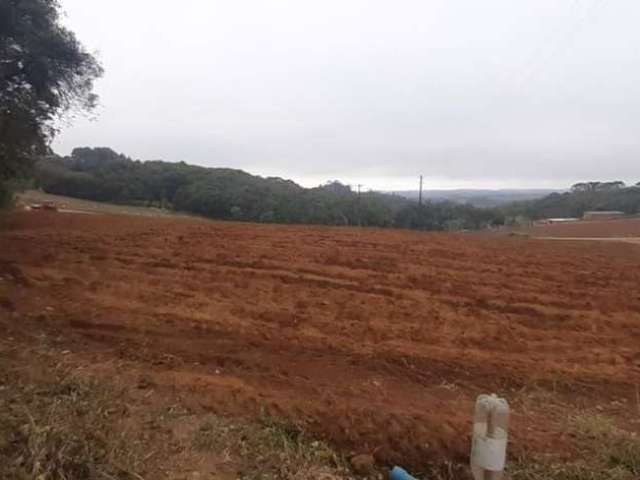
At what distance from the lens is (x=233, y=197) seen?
104 feet

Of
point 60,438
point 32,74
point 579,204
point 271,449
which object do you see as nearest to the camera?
point 60,438

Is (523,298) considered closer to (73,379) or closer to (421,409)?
(421,409)

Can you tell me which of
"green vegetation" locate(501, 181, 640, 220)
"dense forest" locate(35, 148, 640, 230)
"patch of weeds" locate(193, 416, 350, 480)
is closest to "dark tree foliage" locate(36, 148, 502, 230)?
"dense forest" locate(35, 148, 640, 230)

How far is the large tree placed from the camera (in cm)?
952

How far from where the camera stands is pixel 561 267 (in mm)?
11289

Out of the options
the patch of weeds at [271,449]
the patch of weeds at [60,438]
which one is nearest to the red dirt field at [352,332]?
the patch of weeds at [271,449]

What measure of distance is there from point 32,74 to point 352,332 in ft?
25.6

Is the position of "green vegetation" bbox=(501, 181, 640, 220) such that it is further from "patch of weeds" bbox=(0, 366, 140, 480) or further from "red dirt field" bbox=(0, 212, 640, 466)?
"patch of weeds" bbox=(0, 366, 140, 480)

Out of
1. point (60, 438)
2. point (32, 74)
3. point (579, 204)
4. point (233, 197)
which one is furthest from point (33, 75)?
point (579, 204)

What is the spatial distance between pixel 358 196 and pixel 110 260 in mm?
29063

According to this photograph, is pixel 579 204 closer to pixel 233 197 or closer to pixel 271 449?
pixel 233 197

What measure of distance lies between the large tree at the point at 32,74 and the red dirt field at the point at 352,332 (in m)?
1.92

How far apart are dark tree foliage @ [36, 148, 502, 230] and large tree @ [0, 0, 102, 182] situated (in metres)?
19.4

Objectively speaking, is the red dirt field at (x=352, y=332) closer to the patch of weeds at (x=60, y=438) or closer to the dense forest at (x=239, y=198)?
the patch of weeds at (x=60, y=438)
